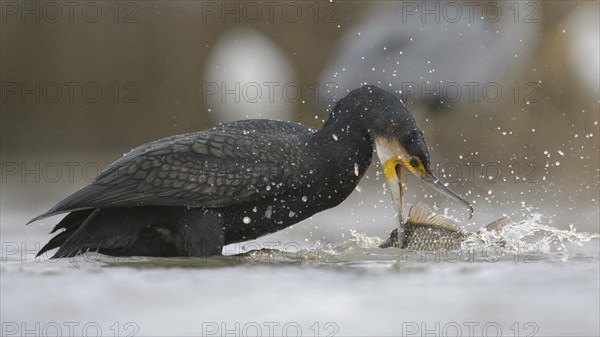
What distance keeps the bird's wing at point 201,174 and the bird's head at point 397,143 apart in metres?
0.39

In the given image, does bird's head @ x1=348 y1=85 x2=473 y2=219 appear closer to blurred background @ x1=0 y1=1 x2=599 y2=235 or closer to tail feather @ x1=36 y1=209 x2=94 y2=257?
tail feather @ x1=36 y1=209 x2=94 y2=257

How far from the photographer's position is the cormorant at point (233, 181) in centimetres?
582

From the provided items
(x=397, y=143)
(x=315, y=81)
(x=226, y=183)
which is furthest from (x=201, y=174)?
(x=315, y=81)

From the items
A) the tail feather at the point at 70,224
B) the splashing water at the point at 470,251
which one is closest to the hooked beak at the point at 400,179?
the splashing water at the point at 470,251

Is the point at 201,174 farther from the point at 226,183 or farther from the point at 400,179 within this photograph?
the point at 400,179

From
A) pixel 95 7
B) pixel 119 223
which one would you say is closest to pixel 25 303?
pixel 119 223

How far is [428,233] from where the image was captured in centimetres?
627

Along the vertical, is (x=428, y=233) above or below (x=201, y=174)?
below

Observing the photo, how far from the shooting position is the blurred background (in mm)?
11875

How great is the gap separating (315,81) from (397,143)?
850 centimetres

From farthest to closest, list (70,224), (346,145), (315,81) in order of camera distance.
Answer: (315,81)
(70,224)
(346,145)

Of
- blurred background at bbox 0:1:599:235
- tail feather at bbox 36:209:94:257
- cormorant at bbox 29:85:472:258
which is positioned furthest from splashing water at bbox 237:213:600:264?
blurred background at bbox 0:1:599:235

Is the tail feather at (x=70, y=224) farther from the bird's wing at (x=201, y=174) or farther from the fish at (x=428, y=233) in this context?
the fish at (x=428, y=233)

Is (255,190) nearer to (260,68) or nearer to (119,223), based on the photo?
(119,223)
